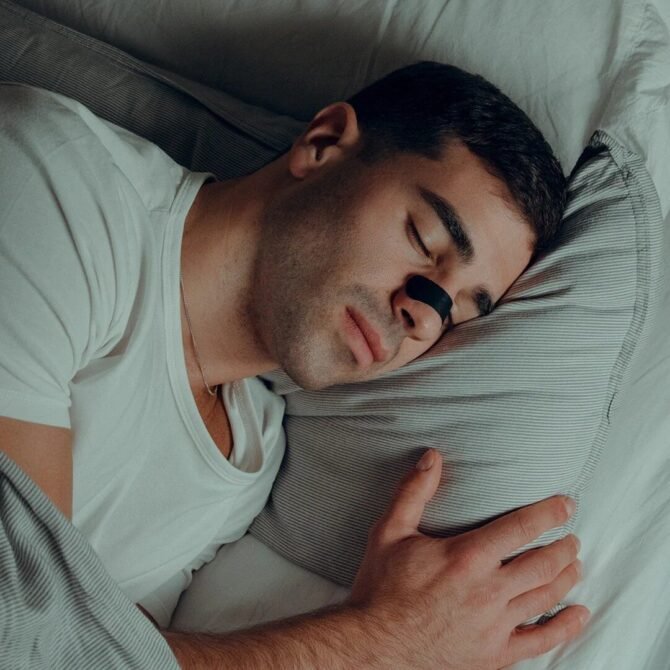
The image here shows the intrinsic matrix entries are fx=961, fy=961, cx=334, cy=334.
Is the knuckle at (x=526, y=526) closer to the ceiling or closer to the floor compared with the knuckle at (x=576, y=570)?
closer to the ceiling

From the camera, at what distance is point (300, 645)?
1.06 metres

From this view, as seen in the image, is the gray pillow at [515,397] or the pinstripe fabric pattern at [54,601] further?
the gray pillow at [515,397]

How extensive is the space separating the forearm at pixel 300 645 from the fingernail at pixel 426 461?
19 centimetres

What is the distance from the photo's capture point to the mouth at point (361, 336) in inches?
44.0

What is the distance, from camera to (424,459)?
3.83 feet

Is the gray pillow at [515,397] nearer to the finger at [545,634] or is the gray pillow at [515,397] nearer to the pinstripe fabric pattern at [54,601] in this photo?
the finger at [545,634]

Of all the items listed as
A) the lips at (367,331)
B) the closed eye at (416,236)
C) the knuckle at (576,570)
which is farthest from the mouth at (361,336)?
the knuckle at (576,570)

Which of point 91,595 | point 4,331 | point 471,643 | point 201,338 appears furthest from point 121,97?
point 471,643

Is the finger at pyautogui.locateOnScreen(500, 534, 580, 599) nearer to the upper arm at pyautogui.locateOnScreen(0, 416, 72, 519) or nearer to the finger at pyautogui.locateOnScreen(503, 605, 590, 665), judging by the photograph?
the finger at pyautogui.locateOnScreen(503, 605, 590, 665)

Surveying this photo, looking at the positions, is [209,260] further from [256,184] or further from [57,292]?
[57,292]

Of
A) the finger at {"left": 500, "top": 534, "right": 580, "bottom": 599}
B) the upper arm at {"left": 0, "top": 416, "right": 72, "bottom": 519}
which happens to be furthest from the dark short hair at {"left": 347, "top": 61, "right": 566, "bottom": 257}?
the upper arm at {"left": 0, "top": 416, "right": 72, "bottom": 519}

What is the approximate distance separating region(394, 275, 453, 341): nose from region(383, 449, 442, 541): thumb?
163 mm

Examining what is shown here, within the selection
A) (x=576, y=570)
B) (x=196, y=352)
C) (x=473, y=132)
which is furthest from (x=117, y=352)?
(x=576, y=570)

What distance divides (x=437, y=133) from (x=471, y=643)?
60cm
